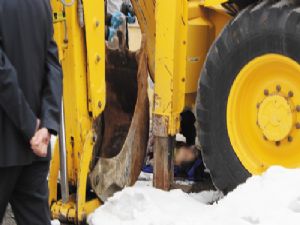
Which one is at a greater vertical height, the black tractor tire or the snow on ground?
the black tractor tire

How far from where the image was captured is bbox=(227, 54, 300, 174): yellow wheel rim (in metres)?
3.78

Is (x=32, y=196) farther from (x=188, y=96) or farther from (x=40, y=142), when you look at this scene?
(x=188, y=96)

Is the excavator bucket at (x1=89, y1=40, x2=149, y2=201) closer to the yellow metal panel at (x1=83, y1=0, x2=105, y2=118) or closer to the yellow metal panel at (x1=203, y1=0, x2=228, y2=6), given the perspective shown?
the yellow metal panel at (x1=83, y1=0, x2=105, y2=118)

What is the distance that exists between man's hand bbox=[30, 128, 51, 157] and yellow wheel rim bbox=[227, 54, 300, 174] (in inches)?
63.6

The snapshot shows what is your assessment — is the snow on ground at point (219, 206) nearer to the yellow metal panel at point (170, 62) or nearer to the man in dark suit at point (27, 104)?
the yellow metal panel at point (170, 62)

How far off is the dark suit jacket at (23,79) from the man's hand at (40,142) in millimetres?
24

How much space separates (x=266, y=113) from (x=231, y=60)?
0.40 metres

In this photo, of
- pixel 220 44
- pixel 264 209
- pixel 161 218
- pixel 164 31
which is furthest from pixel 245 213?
pixel 164 31

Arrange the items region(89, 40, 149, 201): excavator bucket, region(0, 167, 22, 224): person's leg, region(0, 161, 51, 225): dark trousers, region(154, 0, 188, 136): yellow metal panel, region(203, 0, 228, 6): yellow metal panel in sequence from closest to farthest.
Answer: region(0, 167, 22, 224): person's leg < region(0, 161, 51, 225): dark trousers < region(203, 0, 228, 6): yellow metal panel < region(154, 0, 188, 136): yellow metal panel < region(89, 40, 149, 201): excavator bucket

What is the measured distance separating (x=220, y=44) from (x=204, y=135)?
23.8 inches

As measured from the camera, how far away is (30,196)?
9.12 ft

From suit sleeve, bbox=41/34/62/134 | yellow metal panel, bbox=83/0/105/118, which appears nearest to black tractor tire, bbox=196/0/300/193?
yellow metal panel, bbox=83/0/105/118

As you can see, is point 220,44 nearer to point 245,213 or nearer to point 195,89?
point 195,89

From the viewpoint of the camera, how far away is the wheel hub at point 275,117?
3.76 metres
